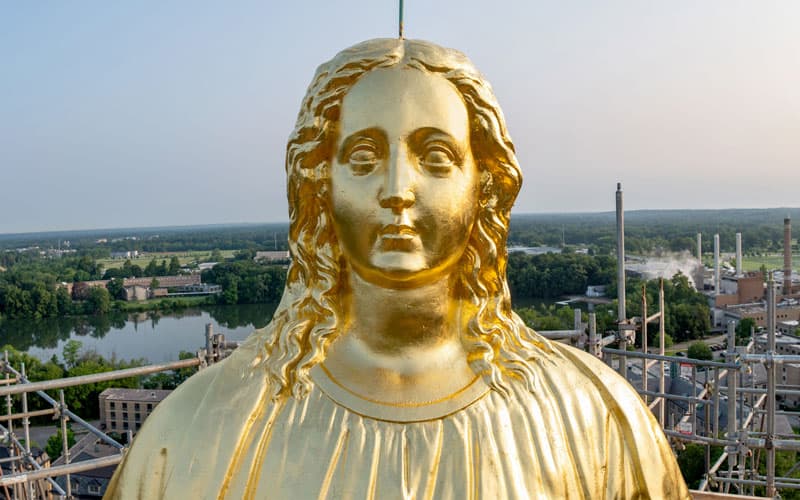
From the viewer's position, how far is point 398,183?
2273 mm

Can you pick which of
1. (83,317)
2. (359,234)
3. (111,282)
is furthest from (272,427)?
(111,282)

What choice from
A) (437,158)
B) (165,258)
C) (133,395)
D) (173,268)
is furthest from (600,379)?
(165,258)

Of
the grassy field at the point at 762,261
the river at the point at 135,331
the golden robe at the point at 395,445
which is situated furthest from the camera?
the grassy field at the point at 762,261

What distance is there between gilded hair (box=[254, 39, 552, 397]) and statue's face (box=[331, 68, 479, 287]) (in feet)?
0.21

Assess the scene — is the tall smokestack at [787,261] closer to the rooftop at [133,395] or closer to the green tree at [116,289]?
the rooftop at [133,395]

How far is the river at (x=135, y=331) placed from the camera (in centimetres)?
4159

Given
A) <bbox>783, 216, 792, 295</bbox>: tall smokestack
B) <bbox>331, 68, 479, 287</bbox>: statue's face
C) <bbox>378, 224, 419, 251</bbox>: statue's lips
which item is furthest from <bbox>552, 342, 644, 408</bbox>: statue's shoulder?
<bbox>783, 216, 792, 295</bbox>: tall smokestack

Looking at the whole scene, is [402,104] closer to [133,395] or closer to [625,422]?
[625,422]

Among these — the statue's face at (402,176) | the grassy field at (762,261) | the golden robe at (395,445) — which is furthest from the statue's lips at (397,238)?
the grassy field at (762,261)

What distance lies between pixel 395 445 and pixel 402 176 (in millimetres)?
897

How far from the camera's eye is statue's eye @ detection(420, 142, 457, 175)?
2.36 meters

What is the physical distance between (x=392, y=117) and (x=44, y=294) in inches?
2409

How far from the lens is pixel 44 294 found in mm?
55875

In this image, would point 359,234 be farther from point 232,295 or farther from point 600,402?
point 232,295
